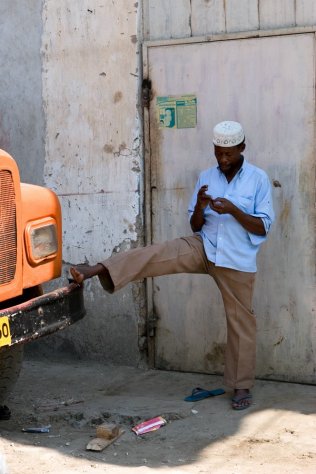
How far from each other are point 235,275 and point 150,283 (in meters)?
1.15

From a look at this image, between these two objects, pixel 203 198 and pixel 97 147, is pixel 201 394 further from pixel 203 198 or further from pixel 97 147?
pixel 97 147

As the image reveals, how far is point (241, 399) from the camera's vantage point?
6039 mm

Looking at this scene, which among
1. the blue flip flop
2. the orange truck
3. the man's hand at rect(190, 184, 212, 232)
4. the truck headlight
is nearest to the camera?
the orange truck

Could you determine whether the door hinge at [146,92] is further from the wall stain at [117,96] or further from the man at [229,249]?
the man at [229,249]

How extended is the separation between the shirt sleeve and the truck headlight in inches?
52.3

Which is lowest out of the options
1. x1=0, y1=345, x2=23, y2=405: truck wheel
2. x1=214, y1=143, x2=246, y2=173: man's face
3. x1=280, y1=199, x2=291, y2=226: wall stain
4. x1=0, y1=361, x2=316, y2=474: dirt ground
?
x1=0, y1=361, x2=316, y2=474: dirt ground

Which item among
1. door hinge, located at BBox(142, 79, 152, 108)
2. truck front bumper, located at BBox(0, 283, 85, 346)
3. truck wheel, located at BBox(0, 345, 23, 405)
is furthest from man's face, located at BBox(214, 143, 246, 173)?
truck wheel, located at BBox(0, 345, 23, 405)

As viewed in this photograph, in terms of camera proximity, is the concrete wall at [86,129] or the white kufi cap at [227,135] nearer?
the white kufi cap at [227,135]

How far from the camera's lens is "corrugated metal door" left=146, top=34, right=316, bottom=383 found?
635 centimetres

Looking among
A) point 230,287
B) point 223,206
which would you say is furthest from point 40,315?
point 230,287

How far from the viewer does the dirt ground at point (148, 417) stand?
→ 5.09 m

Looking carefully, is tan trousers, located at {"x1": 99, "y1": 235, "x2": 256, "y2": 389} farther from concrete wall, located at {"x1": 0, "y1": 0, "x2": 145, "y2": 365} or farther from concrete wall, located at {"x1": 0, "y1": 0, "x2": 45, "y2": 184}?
concrete wall, located at {"x1": 0, "y1": 0, "x2": 45, "y2": 184}

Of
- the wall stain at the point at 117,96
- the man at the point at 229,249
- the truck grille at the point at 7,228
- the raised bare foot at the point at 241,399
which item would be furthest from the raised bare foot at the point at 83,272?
the wall stain at the point at 117,96

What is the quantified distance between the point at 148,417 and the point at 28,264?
4.57ft
